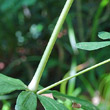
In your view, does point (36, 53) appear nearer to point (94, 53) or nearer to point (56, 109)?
point (94, 53)

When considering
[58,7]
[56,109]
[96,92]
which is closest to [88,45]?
[56,109]

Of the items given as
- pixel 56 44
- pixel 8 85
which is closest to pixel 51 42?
pixel 8 85

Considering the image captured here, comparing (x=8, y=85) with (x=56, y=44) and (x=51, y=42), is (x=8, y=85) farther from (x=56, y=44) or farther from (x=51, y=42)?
(x=56, y=44)

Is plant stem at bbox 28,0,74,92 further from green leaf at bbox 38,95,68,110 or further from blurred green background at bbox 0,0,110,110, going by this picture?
blurred green background at bbox 0,0,110,110

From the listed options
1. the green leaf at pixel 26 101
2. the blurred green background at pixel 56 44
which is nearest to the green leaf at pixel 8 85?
the green leaf at pixel 26 101

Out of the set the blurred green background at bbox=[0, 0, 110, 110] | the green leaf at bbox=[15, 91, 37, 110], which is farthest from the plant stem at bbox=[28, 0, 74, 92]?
the blurred green background at bbox=[0, 0, 110, 110]

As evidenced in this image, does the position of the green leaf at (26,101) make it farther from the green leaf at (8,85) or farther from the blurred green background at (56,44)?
the blurred green background at (56,44)
